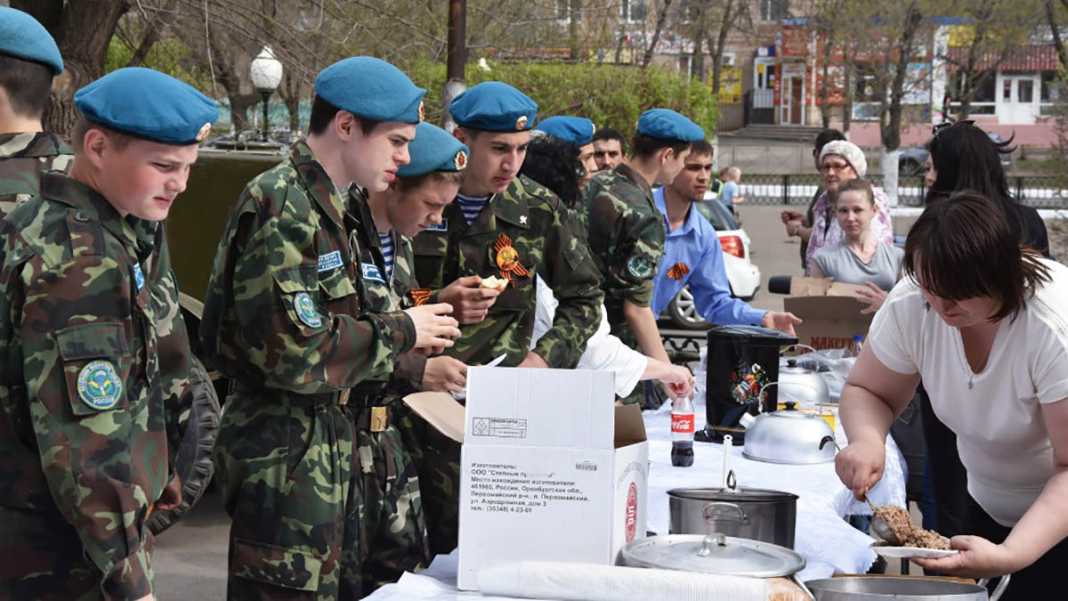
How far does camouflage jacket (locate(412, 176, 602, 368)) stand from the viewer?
4.72 metres

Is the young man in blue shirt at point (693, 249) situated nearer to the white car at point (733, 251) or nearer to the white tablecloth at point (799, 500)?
the white tablecloth at point (799, 500)

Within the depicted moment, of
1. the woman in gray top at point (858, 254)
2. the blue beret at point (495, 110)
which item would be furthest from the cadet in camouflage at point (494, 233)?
the woman in gray top at point (858, 254)

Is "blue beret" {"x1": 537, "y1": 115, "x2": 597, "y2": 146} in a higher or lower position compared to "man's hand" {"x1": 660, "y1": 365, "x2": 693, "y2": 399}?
higher

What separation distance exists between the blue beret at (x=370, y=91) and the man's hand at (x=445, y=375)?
0.67 meters

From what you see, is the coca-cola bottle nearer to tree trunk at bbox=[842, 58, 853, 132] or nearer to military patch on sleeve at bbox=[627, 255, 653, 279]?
military patch on sleeve at bbox=[627, 255, 653, 279]

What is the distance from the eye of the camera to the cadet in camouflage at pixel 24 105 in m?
3.49

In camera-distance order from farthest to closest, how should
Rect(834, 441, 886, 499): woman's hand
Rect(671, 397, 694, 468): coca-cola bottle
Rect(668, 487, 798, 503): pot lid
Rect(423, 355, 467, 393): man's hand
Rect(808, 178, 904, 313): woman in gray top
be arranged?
Rect(808, 178, 904, 313): woman in gray top → Rect(671, 397, 694, 468): coca-cola bottle → Rect(423, 355, 467, 393): man's hand → Rect(834, 441, 886, 499): woman's hand → Rect(668, 487, 798, 503): pot lid

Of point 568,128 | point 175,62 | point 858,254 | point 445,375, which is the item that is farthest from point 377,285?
point 175,62

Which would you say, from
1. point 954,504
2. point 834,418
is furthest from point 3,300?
point 834,418

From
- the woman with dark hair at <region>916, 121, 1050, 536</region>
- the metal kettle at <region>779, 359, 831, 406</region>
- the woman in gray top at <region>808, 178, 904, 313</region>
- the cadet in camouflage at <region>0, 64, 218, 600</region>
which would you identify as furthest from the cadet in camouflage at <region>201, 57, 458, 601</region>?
the woman in gray top at <region>808, 178, 904, 313</region>

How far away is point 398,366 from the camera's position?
3.83 m

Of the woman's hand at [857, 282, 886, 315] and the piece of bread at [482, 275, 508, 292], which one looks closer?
the piece of bread at [482, 275, 508, 292]

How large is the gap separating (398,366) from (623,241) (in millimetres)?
2344

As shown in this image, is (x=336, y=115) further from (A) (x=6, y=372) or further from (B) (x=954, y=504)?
(B) (x=954, y=504)
